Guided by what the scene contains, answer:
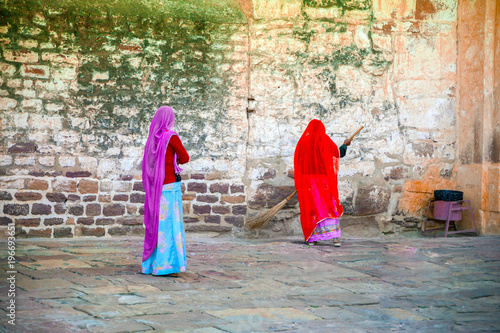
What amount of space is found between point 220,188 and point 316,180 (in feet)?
4.25

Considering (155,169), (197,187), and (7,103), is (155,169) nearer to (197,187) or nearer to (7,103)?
(197,187)

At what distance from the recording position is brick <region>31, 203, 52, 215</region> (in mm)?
5957

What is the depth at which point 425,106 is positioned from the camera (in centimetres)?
693

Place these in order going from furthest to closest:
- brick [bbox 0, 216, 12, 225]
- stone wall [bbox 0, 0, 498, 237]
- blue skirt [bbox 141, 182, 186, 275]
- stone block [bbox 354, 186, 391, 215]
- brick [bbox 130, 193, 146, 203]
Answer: stone block [bbox 354, 186, 391, 215] < brick [bbox 130, 193, 146, 203] < stone wall [bbox 0, 0, 498, 237] < brick [bbox 0, 216, 12, 225] < blue skirt [bbox 141, 182, 186, 275]

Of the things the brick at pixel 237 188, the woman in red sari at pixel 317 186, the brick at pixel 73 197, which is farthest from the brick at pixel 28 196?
the woman in red sari at pixel 317 186

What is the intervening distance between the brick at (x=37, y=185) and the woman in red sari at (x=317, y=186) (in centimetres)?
294

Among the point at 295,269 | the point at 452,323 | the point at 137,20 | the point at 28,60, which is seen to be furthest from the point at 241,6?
the point at 452,323

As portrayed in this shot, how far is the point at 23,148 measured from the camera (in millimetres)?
5953

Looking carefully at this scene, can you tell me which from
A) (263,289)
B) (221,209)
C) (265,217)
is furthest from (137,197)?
(263,289)

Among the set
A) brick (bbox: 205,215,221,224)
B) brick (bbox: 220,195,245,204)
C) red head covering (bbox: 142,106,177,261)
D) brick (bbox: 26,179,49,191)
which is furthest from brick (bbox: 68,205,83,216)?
red head covering (bbox: 142,106,177,261)

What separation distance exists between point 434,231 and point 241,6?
155 inches

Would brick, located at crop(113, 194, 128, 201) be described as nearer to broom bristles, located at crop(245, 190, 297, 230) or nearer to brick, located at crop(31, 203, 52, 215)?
brick, located at crop(31, 203, 52, 215)

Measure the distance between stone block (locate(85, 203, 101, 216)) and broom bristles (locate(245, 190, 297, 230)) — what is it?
6.02 feet

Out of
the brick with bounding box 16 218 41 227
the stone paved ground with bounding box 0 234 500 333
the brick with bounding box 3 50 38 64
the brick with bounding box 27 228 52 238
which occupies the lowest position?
the stone paved ground with bounding box 0 234 500 333
